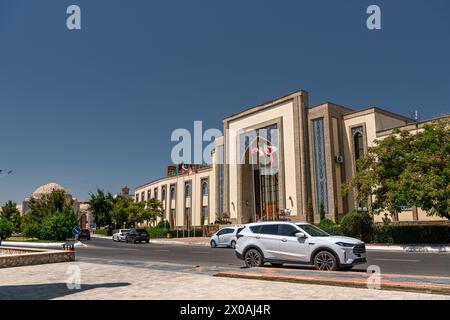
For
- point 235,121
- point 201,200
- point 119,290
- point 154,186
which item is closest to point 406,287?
point 119,290

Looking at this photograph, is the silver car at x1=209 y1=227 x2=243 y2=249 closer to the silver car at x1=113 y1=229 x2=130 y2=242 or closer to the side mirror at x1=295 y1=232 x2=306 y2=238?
the silver car at x1=113 y1=229 x2=130 y2=242

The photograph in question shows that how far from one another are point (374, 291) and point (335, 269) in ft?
12.1

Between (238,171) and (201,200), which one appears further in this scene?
(201,200)

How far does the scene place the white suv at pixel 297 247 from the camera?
11867mm

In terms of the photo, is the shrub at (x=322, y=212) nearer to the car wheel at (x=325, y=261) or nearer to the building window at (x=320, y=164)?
the building window at (x=320, y=164)

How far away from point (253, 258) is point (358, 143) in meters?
29.5

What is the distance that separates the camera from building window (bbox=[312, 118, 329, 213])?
40312mm

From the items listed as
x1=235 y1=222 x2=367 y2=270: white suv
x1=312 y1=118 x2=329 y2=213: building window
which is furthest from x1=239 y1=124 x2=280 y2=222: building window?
x1=235 y1=222 x2=367 y2=270: white suv

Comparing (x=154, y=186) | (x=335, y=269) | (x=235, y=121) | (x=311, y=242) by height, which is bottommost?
(x=335, y=269)

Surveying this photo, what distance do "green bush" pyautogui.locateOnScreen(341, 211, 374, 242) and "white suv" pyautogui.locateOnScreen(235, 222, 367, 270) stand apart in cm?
1781

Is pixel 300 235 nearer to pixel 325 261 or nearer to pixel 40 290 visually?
pixel 325 261

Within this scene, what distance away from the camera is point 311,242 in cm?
1243

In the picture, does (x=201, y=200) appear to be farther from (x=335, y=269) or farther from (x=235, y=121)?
(x=335, y=269)

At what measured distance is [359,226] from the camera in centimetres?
3050
